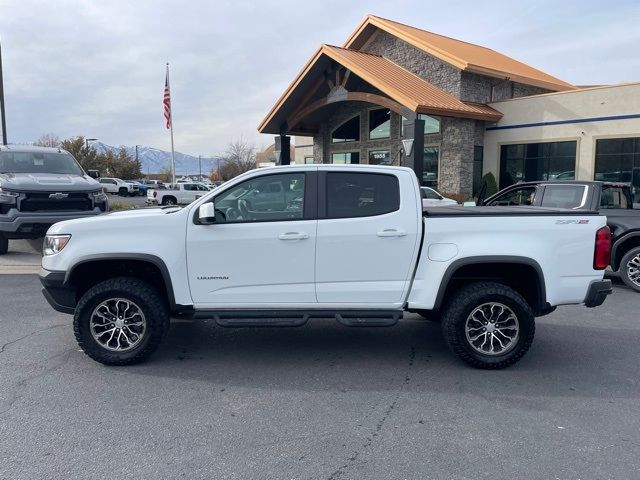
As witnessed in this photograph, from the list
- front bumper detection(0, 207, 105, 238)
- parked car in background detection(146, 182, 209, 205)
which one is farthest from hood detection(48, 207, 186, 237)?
parked car in background detection(146, 182, 209, 205)

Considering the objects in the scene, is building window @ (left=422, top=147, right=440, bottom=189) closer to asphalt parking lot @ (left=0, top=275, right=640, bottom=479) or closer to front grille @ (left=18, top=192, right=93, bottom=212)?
front grille @ (left=18, top=192, right=93, bottom=212)

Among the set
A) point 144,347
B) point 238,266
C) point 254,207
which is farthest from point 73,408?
point 254,207

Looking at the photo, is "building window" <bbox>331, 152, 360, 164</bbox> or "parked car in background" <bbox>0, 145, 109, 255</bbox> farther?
"building window" <bbox>331, 152, 360, 164</bbox>

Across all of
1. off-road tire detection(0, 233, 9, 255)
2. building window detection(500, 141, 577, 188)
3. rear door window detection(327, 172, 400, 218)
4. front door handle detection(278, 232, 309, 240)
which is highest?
building window detection(500, 141, 577, 188)

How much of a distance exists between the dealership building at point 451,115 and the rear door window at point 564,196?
8.15m

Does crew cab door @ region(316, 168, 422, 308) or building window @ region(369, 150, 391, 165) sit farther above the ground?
building window @ region(369, 150, 391, 165)

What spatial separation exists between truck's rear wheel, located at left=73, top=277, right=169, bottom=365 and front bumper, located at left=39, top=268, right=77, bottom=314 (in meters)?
0.20

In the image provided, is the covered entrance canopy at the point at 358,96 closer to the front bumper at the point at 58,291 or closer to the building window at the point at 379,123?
the building window at the point at 379,123

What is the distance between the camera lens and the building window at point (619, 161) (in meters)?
17.6

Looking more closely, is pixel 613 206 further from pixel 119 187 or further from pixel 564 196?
pixel 119 187

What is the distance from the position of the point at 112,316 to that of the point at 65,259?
2.17ft

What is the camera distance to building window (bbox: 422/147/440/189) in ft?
70.8

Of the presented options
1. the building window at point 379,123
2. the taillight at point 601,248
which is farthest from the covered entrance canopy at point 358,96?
the taillight at point 601,248

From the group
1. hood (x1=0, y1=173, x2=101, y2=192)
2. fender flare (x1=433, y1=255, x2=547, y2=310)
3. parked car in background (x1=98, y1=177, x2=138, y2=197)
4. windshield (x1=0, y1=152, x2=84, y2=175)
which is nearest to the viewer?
fender flare (x1=433, y1=255, x2=547, y2=310)
